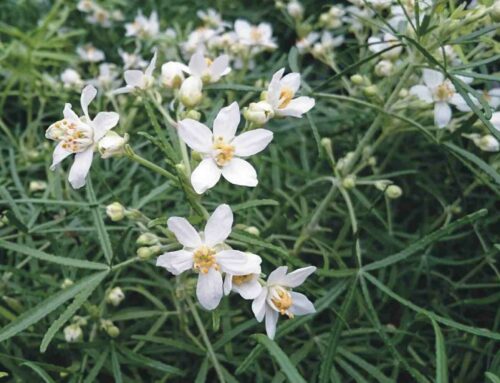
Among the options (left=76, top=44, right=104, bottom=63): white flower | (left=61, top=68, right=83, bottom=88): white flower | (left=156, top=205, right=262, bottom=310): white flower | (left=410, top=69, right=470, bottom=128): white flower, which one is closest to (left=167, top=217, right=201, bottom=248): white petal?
(left=156, top=205, right=262, bottom=310): white flower

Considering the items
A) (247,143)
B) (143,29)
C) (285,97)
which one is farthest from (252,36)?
(247,143)

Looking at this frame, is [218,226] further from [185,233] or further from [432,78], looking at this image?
[432,78]

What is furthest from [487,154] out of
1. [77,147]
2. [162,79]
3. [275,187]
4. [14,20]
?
[14,20]

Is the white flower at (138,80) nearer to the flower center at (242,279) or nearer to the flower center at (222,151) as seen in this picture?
the flower center at (222,151)

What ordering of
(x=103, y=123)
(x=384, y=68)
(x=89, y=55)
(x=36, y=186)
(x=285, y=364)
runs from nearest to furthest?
(x=285, y=364) < (x=103, y=123) < (x=384, y=68) < (x=36, y=186) < (x=89, y=55)

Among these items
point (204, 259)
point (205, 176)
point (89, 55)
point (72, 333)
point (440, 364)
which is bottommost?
point (72, 333)
